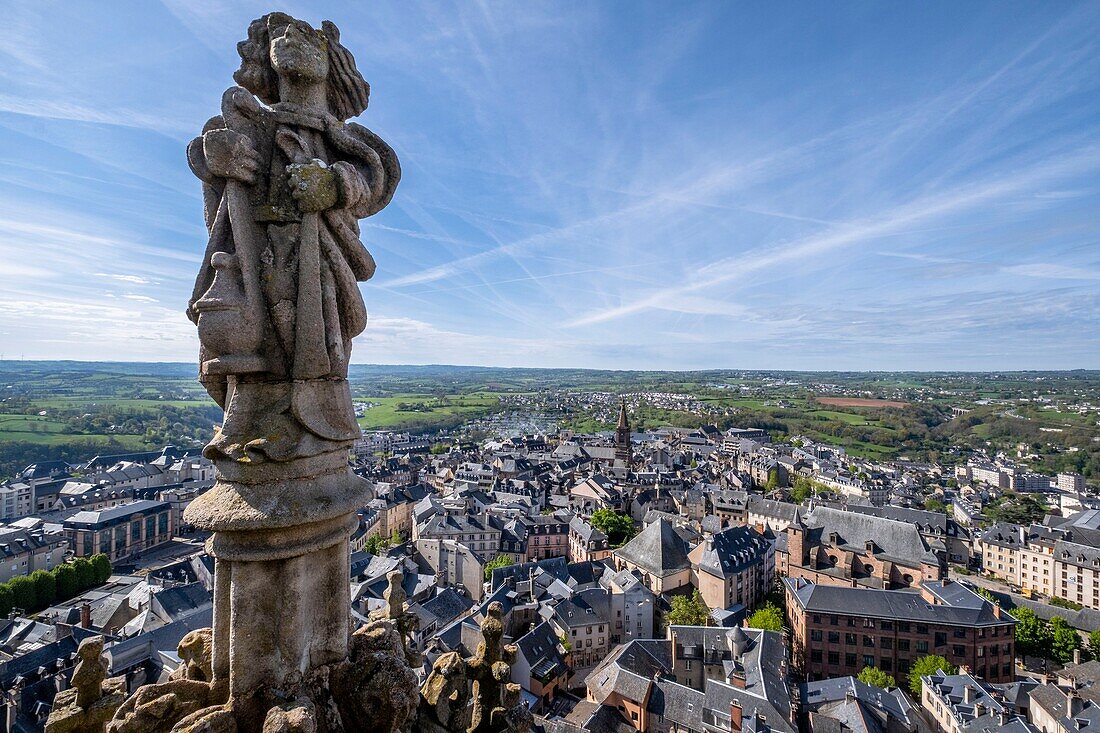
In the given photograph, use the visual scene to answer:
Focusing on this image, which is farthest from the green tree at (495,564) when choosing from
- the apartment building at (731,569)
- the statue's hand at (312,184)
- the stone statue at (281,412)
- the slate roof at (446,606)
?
the statue's hand at (312,184)

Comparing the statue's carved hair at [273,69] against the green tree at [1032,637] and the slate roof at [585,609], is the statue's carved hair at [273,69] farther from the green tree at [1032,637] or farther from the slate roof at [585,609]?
the green tree at [1032,637]

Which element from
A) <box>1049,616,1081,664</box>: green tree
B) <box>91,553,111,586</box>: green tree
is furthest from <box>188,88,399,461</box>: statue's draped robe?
<box>91,553,111,586</box>: green tree

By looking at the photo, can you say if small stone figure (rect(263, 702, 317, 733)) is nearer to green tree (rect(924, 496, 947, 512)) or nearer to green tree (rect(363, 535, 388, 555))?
green tree (rect(363, 535, 388, 555))

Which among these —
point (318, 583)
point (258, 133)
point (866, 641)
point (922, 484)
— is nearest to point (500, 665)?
point (318, 583)

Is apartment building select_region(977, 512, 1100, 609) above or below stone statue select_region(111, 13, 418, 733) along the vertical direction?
below

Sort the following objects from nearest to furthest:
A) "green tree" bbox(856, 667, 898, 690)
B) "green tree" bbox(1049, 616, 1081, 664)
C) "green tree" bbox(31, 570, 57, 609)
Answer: "green tree" bbox(856, 667, 898, 690)
"green tree" bbox(1049, 616, 1081, 664)
"green tree" bbox(31, 570, 57, 609)

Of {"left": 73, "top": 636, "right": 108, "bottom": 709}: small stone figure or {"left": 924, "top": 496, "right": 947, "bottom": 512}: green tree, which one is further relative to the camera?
{"left": 924, "top": 496, "right": 947, "bottom": 512}: green tree

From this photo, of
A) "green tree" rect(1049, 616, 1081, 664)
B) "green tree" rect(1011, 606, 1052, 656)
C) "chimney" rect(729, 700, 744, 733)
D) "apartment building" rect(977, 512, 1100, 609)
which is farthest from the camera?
"apartment building" rect(977, 512, 1100, 609)

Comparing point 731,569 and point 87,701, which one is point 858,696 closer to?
point 731,569
